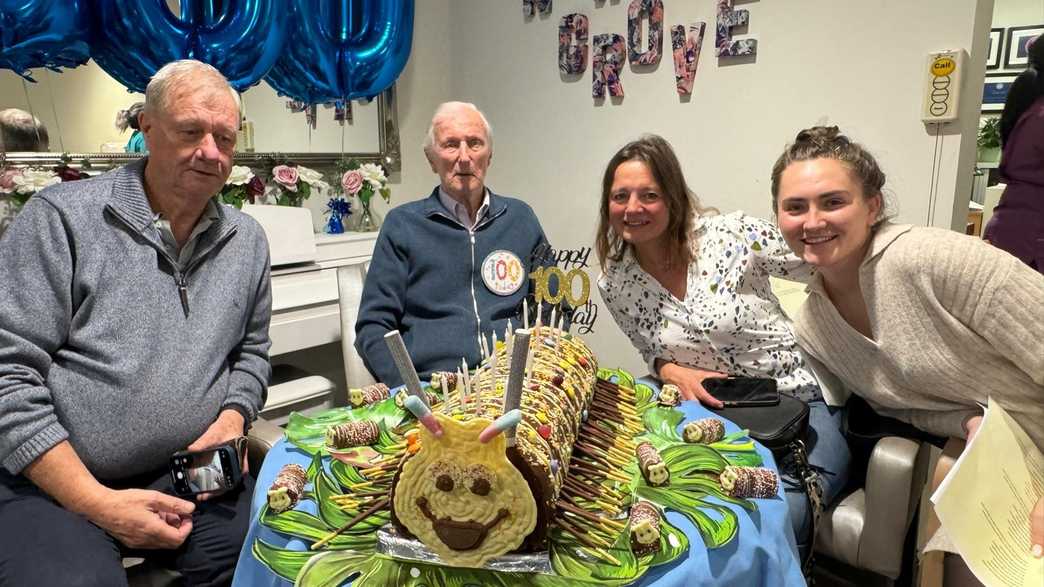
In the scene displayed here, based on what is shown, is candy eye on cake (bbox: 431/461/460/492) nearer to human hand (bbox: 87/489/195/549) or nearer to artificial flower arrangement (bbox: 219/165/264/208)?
human hand (bbox: 87/489/195/549)

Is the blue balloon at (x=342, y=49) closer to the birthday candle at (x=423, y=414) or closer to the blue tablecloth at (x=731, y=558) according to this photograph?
the blue tablecloth at (x=731, y=558)

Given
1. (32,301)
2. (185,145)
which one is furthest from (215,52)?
(32,301)

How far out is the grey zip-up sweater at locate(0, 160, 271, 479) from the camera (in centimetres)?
127

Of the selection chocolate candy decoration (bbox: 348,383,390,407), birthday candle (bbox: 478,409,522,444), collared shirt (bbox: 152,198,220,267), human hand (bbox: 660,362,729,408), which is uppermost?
collared shirt (bbox: 152,198,220,267)

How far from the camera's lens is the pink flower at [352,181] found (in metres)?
3.01

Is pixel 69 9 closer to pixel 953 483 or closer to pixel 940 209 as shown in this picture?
pixel 953 483

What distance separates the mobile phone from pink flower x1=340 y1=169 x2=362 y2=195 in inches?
73.4

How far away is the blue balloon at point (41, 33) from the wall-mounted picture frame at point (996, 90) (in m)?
5.27

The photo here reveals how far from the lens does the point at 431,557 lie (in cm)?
88

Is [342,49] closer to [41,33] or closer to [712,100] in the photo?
[41,33]

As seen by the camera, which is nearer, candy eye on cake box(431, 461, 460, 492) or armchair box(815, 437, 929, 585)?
candy eye on cake box(431, 461, 460, 492)

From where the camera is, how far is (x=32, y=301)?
1280mm

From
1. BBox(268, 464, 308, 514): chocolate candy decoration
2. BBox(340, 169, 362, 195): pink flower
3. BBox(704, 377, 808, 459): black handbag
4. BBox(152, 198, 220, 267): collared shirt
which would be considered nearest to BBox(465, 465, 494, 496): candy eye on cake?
BBox(268, 464, 308, 514): chocolate candy decoration

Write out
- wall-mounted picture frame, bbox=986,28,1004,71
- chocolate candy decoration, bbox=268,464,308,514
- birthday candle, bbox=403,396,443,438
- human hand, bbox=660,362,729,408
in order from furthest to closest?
wall-mounted picture frame, bbox=986,28,1004,71 < human hand, bbox=660,362,729,408 < chocolate candy decoration, bbox=268,464,308,514 < birthday candle, bbox=403,396,443,438
